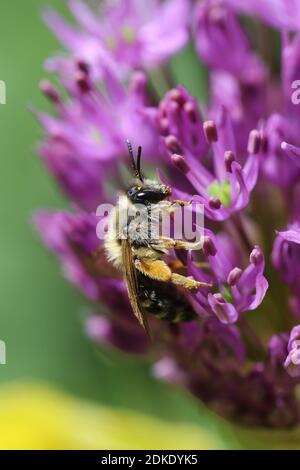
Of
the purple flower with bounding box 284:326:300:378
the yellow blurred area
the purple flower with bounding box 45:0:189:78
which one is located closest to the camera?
the purple flower with bounding box 284:326:300:378

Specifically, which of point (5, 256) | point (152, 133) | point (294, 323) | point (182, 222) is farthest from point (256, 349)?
point (5, 256)

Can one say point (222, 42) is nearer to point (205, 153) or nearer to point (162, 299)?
point (205, 153)

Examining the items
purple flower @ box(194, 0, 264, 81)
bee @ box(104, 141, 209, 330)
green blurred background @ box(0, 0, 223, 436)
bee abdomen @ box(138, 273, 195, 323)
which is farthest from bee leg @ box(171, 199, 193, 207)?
green blurred background @ box(0, 0, 223, 436)

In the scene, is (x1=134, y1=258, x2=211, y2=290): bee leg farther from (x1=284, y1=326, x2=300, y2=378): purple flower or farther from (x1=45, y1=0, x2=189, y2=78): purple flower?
(x1=45, y1=0, x2=189, y2=78): purple flower

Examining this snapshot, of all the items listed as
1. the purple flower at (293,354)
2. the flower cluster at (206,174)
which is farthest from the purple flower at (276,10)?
the purple flower at (293,354)

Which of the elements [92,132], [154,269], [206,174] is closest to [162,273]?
[154,269]

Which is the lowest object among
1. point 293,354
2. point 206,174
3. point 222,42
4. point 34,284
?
point 293,354

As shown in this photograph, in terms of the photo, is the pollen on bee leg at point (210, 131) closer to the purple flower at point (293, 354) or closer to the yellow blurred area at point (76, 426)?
the purple flower at point (293, 354)
